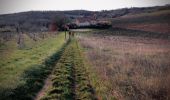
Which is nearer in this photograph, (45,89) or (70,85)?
(45,89)

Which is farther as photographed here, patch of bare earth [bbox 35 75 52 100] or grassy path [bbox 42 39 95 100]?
patch of bare earth [bbox 35 75 52 100]

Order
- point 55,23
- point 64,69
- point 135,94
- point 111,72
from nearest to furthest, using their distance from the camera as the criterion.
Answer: point 135,94, point 111,72, point 64,69, point 55,23

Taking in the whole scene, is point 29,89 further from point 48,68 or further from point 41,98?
point 48,68

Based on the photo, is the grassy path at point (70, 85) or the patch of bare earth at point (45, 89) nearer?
the grassy path at point (70, 85)

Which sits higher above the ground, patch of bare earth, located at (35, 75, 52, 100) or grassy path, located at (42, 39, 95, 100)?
grassy path, located at (42, 39, 95, 100)

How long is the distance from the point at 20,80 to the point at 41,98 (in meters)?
2.62

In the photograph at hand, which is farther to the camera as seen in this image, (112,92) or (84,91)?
(84,91)

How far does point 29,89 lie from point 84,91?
2514 mm

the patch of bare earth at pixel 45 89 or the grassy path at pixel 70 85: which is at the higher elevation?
the grassy path at pixel 70 85

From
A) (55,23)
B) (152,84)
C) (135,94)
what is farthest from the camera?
(55,23)

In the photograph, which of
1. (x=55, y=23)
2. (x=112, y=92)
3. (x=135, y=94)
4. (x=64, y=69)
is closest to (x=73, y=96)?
(x=112, y=92)

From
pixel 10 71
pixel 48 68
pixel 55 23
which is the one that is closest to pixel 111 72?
pixel 48 68

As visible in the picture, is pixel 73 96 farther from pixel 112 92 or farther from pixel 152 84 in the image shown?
pixel 152 84

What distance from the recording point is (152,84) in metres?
10.6
